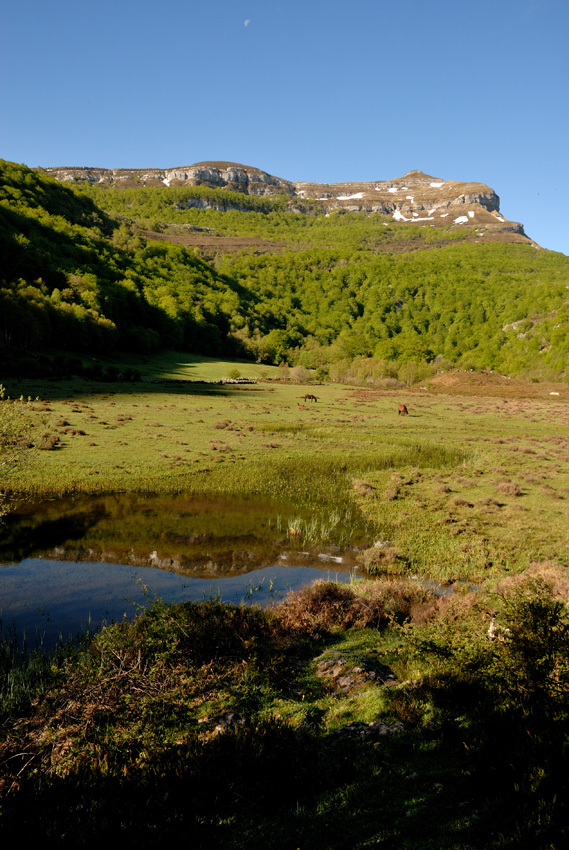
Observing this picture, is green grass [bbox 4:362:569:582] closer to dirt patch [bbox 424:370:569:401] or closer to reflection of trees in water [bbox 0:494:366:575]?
reflection of trees in water [bbox 0:494:366:575]

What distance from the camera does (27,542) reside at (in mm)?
16266

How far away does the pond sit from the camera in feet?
39.8

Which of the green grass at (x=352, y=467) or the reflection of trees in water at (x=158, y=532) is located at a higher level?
the green grass at (x=352, y=467)

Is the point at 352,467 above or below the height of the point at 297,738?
below

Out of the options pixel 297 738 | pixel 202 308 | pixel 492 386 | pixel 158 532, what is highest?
pixel 202 308

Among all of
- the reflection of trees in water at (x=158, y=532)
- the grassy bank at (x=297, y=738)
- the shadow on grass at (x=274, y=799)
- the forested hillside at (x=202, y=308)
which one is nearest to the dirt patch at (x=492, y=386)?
the forested hillside at (x=202, y=308)

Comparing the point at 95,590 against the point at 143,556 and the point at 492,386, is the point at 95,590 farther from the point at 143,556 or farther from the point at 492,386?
the point at 492,386

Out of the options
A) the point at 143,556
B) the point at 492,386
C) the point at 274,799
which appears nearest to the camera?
the point at 274,799

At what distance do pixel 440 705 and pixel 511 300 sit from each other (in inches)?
7293

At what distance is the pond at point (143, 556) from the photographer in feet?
39.8

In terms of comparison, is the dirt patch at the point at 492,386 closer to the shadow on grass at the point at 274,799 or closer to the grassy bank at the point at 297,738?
the grassy bank at the point at 297,738

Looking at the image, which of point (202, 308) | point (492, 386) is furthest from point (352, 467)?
point (202, 308)

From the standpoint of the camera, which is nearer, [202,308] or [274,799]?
[274,799]

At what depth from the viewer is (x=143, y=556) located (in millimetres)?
15734
